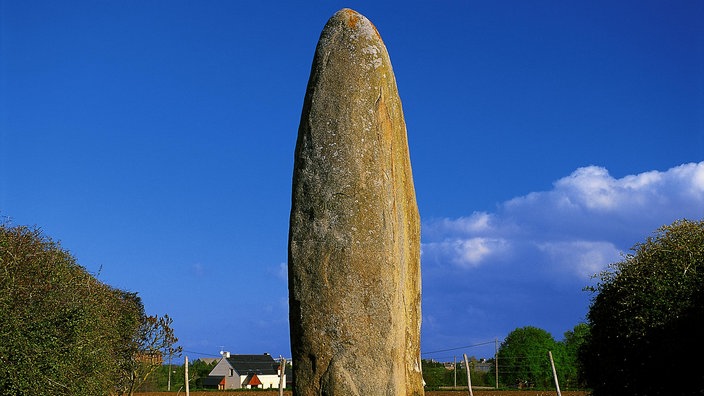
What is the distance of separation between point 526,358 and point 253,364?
37673 millimetres

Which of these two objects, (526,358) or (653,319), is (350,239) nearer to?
(653,319)

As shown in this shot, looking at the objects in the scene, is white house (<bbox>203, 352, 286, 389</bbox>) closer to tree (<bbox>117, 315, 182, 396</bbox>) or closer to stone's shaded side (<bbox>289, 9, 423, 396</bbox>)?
tree (<bbox>117, 315, 182, 396</bbox>)

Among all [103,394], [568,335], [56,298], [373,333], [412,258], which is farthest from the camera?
[568,335]

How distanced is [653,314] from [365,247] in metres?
11.8

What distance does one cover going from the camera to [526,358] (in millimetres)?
68375

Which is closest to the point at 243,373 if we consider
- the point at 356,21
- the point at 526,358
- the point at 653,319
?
the point at 526,358

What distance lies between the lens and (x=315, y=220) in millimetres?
8422

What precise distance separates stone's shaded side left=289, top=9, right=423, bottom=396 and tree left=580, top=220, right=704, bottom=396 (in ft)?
34.2

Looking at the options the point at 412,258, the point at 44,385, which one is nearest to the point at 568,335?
the point at 44,385

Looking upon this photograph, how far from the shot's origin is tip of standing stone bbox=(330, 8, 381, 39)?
926 cm

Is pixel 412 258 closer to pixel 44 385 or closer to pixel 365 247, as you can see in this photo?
pixel 365 247

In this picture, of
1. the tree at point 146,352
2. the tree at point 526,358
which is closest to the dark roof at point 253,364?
the tree at point 526,358

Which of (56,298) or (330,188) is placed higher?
(56,298)

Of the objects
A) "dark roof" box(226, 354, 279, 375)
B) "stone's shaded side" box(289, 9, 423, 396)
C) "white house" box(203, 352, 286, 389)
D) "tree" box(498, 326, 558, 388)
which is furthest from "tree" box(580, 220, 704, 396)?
"dark roof" box(226, 354, 279, 375)
